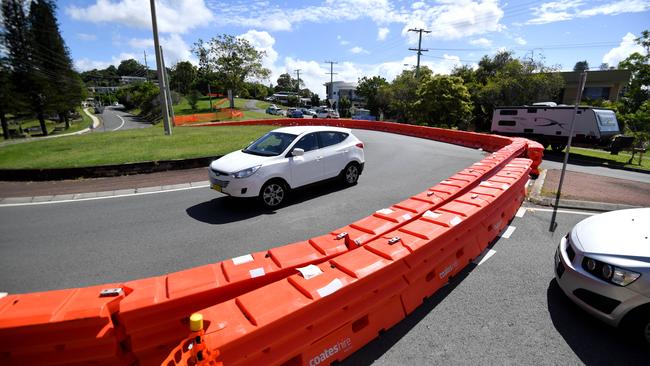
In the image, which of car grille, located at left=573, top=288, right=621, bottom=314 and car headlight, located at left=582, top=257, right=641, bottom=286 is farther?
car grille, located at left=573, top=288, right=621, bottom=314

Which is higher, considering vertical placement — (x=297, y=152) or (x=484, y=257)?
(x=297, y=152)

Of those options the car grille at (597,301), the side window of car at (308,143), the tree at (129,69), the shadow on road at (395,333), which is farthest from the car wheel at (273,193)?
the tree at (129,69)

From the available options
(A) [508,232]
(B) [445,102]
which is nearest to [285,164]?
(A) [508,232]

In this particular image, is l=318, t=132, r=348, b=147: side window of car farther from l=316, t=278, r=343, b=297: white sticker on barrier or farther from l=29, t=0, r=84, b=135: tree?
l=29, t=0, r=84, b=135: tree

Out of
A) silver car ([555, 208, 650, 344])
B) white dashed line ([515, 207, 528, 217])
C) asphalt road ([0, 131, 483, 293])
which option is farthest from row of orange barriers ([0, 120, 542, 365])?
white dashed line ([515, 207, 528, 217])

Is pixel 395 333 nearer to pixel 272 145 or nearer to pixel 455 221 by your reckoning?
pixel 455 221

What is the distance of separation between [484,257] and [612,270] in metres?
1.86

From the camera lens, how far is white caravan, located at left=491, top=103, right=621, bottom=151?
55.4ft

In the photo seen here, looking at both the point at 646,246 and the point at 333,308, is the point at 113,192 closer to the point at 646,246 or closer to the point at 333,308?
the point at 333,308

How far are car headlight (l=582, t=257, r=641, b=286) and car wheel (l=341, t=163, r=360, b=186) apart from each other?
5.90 m

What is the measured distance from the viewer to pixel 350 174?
8.98 meters

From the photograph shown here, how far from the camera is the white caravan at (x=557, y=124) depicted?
16.9 metres

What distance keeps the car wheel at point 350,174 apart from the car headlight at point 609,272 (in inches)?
232

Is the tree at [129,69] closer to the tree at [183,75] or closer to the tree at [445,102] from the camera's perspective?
the tree at [183,75]
